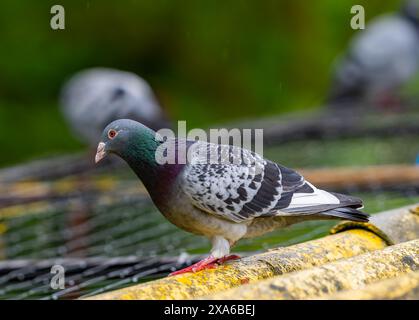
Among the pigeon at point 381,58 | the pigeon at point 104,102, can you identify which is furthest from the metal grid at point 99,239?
the pigeon at point 381,58

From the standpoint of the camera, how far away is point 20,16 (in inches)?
300

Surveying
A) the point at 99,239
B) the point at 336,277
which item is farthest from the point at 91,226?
the point at 336,277

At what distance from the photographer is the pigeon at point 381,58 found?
943 cm

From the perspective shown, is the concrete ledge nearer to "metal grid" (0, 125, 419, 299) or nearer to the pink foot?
the pink foot

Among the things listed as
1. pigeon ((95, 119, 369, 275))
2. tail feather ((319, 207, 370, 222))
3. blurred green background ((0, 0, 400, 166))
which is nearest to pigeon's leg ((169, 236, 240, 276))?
pigeon ((95, 119, 369, 275))

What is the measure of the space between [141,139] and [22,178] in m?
2.88

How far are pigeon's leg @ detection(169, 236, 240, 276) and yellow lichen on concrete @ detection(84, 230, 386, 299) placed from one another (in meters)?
0.03

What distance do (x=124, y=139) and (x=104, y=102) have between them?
15.7ft

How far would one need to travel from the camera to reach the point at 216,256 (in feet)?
8.14

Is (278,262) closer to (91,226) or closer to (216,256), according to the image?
(216,256)

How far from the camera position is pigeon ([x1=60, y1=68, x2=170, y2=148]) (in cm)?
703
